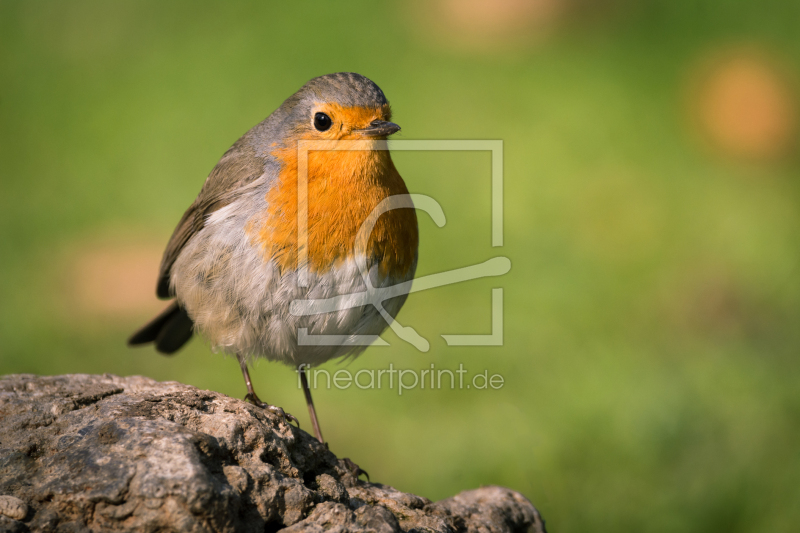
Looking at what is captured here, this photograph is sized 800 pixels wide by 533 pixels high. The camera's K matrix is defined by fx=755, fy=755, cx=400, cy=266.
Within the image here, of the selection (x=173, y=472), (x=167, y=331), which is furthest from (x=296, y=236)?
(x=167, y=331)

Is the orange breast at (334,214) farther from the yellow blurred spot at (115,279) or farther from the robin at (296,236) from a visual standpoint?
the yellow blurred spot at (115,279)

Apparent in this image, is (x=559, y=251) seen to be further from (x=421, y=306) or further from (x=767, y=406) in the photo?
(x=767, y=406)

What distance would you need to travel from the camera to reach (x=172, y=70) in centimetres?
895

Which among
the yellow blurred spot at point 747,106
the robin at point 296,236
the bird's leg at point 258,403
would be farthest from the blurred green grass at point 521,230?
the robin at point 296,236

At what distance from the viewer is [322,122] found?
3.64 m

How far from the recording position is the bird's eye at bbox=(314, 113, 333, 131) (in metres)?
3.62

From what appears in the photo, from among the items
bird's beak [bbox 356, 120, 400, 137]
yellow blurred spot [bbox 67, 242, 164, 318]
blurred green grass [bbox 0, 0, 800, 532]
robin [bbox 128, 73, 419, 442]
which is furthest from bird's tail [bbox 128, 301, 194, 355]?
yellow blurred spot [bbox 67, 242, 164, 318]

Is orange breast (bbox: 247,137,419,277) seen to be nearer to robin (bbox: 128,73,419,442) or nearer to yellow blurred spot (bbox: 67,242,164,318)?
robin (bbox: 128,73,419,442)

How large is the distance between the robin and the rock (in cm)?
60

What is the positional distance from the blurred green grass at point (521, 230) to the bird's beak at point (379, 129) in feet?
7.63

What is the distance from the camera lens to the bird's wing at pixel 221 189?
148 inches

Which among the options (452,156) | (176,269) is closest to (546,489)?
(176,269)

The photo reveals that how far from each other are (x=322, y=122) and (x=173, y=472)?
6.46ft

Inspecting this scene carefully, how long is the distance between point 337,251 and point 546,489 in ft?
6.87
